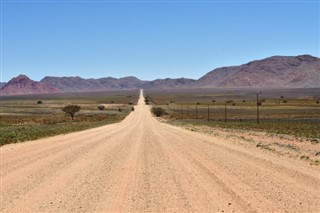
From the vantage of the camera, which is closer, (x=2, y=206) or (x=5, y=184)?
(x=2, y=206)

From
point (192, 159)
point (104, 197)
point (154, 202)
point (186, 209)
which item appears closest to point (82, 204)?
point (104, 197)

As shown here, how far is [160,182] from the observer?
15.6 metres

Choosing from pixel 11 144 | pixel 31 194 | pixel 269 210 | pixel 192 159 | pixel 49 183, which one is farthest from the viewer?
pixel 11 144

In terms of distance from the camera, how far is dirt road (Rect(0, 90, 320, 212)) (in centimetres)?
1223

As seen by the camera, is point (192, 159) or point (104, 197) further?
point (192, 159)

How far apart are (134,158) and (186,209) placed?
11249mm

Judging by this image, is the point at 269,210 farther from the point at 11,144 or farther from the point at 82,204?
the point at 11,144

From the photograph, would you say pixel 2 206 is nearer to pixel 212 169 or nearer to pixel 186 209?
pixel 186 209

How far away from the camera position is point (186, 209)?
11.7 metres

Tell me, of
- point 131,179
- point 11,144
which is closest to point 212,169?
point 131,179

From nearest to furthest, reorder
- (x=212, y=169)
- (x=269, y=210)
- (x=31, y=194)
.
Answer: (x=269, y=210), (x=31, y=194), (x=212, y=169)

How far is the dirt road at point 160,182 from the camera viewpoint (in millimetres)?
12227

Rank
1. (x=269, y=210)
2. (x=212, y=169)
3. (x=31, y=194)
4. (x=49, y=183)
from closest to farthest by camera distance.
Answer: (x=269, y=210) → (x=31, y=194) → (x=49, y=183) → (x=212, y=169)

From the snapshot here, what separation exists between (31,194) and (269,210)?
726 centimetres
